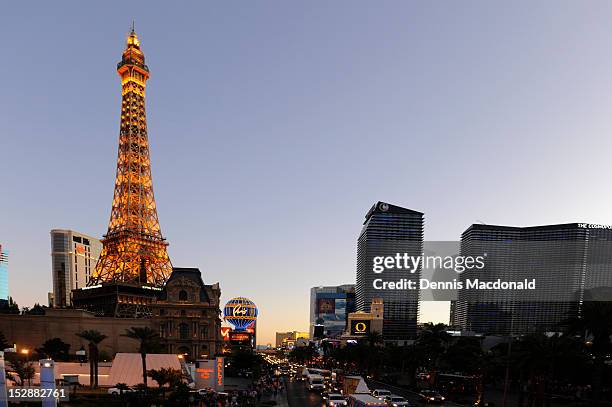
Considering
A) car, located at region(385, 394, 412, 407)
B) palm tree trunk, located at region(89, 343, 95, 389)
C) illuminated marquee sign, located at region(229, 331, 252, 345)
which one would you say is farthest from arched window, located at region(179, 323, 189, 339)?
car, located at region(385, 394, 412, 407)

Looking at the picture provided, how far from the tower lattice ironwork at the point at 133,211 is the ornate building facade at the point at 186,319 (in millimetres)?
33813

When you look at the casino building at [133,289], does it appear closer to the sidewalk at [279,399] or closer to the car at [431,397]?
the sidewalk at [279,399]

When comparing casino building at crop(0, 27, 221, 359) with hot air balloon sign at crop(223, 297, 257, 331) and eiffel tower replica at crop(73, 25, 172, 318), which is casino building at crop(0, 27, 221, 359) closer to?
eiffel tower replica at crop(73, 25, 172, 318)

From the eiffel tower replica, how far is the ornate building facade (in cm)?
2605

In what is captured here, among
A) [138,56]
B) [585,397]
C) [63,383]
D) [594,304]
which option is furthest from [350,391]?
[138,56]

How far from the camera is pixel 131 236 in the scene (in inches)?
5448

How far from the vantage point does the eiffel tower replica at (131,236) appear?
13288cm

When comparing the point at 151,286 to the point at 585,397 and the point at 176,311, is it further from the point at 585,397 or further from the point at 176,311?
the point at 585,397

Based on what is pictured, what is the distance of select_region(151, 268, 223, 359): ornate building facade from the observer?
4149 inches

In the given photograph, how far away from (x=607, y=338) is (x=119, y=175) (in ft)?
436

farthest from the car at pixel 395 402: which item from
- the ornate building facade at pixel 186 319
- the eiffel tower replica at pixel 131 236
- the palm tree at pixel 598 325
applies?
the eiffel tower replica at pixel 131 236

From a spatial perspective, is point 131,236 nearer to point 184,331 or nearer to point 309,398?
point 184,331

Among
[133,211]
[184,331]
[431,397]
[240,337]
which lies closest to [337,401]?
[431,397]

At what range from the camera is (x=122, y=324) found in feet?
310
